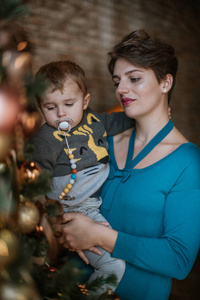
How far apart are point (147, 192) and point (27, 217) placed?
0.71m

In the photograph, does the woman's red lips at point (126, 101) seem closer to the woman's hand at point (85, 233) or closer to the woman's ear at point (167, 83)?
the woman's ear at point (167, 83)

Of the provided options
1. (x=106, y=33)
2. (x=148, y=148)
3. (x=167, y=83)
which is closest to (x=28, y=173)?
(x=148, y=148)

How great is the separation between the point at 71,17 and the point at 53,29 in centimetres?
28

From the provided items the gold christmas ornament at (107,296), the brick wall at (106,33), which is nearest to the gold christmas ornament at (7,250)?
the gold christmas ornament at (107,296)

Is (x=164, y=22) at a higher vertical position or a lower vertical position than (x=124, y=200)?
higher

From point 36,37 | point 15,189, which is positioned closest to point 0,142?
point 15,189

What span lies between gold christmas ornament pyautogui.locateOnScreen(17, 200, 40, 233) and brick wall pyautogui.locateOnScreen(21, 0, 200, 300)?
82.1 inches

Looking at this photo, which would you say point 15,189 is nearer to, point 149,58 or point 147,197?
point 147,197

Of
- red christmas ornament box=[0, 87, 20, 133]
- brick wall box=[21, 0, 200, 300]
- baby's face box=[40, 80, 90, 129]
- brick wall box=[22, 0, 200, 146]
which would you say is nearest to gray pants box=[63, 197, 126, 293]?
baby's face box=[40, 80, 90, 129]

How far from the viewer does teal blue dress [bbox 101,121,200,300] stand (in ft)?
3.72

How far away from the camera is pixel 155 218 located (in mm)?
1236

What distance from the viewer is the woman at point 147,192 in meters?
1.14

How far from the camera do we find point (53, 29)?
9.52 ft

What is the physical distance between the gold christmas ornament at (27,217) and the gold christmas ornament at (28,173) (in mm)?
57
